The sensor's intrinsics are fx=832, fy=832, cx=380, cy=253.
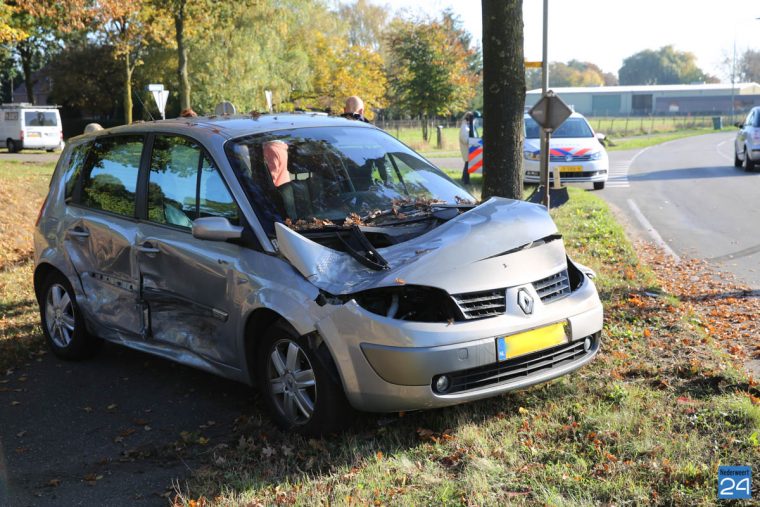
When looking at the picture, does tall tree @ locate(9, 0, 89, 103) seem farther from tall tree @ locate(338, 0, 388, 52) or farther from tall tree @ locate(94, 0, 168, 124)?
tall tree @ locate(338, 0, 388, 52)

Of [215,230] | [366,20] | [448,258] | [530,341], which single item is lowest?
[530,341]

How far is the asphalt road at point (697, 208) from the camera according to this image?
11078 millimetres

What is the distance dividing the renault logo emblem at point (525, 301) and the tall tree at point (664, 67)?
532ft

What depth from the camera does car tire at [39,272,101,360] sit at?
21.6 ft

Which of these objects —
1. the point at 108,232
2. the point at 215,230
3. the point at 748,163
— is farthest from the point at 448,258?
the point at 748,163

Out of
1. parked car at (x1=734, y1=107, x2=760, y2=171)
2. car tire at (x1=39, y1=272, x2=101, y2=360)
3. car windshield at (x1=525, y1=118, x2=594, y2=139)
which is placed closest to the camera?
car tire at (x1=39, y1=272, x2=101, y2=360)

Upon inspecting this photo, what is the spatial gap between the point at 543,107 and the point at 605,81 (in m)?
163

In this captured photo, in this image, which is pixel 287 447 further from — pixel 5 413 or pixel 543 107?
pixel 543 107

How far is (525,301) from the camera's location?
4.54 metres

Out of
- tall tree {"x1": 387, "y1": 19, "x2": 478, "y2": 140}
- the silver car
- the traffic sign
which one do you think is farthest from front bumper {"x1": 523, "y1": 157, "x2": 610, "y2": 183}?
tall tree {"x1": 387, "y1": 19, "x2": 478, "y2": 140}

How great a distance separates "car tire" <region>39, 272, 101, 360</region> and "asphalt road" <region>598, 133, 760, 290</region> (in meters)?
6.60

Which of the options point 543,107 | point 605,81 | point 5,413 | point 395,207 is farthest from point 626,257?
point 605,81

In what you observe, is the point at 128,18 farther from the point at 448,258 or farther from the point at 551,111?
the point at 448,258

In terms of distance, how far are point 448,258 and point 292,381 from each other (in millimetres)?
1131
